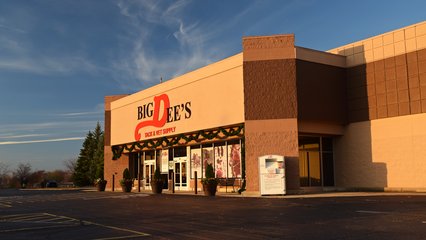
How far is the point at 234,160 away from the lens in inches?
1203

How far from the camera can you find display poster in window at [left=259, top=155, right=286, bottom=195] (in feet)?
81.4

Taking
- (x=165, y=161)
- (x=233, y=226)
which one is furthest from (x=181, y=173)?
(x=233, y=226)

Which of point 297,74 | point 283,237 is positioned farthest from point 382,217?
point 297,74

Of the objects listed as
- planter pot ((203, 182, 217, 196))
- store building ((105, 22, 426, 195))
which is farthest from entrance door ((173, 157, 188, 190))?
planter pot ((203, 182, 217, 196))

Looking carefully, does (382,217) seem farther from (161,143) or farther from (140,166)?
(140,166)

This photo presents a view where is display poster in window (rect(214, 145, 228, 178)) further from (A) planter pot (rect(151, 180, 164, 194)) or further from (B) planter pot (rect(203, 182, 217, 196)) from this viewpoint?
(B) planter pot (rect(203, 182, 217, 196))

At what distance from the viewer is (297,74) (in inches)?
1046

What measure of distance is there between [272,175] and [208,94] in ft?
27.7

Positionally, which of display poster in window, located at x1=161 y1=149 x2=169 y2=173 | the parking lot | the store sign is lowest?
the parking lot

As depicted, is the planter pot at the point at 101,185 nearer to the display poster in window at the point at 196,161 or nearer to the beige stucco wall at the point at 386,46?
the display poster in window at the point at 196,161

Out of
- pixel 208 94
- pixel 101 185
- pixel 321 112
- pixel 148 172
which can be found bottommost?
pixel 101 185

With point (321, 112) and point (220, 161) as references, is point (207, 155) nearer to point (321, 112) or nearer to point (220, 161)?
point (220, 161)

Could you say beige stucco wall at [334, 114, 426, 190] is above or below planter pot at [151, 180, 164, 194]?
above

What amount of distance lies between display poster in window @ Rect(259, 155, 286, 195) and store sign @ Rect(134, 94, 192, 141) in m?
9.20
